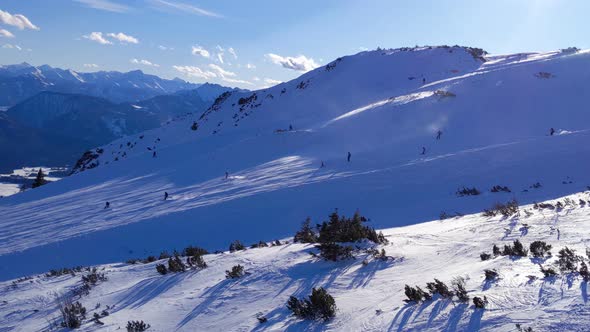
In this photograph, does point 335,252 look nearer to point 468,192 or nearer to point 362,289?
point 362,289

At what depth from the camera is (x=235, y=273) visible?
308 inches

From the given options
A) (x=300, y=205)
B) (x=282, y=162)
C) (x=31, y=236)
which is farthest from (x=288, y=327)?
(x=282, y=162)

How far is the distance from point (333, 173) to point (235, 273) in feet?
49.6

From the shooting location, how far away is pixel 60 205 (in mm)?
24594

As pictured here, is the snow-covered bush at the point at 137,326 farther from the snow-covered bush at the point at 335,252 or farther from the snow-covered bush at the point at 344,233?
the snow-covered bush at the point at 344,233

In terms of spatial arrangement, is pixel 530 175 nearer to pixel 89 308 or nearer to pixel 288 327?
pixel 288 327

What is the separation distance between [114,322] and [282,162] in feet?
70.2

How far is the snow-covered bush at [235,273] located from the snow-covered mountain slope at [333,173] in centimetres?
685

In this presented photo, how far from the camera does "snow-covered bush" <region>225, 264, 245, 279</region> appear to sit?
7801 millimetres

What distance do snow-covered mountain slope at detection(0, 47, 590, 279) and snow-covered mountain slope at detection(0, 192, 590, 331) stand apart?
16.6 feet

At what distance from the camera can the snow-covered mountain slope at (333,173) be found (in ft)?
52.7

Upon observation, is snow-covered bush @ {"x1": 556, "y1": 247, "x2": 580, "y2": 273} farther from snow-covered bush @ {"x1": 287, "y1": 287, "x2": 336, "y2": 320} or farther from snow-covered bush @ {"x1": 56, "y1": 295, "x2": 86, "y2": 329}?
snow-covered bush @ {"x1": 56, "y1": 295, "x2": 86, "y2": 329}

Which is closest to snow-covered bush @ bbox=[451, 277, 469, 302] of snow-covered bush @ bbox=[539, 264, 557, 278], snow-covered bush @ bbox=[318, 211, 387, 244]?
snow-covered bush @ bbox=[539, 264, 557, 278]

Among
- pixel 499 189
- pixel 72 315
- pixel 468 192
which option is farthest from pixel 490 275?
pixel 499 189
